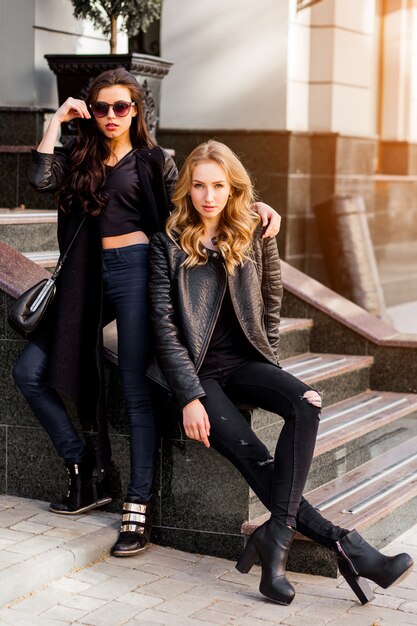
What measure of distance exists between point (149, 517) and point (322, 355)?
2.59 meters

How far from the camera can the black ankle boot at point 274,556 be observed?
4.89m

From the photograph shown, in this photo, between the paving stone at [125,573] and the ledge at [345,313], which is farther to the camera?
the ledge at [345,313]

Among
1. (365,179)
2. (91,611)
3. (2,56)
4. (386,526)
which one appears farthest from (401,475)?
(365,179)

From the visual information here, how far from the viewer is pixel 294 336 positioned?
25.3ft

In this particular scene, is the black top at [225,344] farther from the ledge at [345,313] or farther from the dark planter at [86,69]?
the dark planter at [86,69]

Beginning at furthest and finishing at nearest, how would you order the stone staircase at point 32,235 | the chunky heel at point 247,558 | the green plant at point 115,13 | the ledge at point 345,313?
the green plant at point 115,13
the ledge at point 345,313
the stone staircase at point 32,235
the chunky heel at point 247,558

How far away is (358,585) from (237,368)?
109cm

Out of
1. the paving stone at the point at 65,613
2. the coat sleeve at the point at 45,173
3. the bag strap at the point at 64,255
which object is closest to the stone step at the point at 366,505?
the paving stone at the point at 65,613

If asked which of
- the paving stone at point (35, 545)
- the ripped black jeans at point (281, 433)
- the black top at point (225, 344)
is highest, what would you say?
the black top at point (225, 344)

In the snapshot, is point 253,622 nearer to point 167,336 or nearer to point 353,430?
point 167,336

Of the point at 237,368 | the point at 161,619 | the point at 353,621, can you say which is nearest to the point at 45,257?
the point at 237,368

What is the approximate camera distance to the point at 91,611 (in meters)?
4.72

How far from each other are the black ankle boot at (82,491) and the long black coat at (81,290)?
27 centimetres

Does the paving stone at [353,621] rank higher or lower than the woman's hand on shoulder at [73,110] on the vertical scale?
lower
